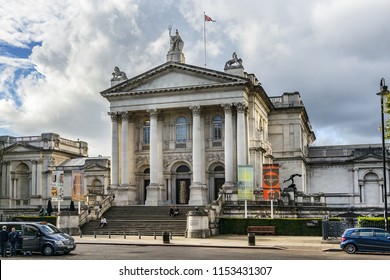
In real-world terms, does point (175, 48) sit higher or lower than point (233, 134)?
higher

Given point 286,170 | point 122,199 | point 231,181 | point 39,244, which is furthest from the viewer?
point 286,170

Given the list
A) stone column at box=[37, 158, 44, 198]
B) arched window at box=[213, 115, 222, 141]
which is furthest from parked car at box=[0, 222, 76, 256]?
stone column at box=[37, 158, 44, 198]

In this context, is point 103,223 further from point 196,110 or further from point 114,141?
point 196,110

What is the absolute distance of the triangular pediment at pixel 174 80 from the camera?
186 feet

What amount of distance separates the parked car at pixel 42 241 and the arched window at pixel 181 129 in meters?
33.2

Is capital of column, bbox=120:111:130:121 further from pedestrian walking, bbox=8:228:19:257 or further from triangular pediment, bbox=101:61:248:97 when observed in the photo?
pedestrian walking, bbox=8:228:19:257

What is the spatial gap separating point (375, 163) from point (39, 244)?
172 ft

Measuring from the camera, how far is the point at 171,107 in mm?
58875

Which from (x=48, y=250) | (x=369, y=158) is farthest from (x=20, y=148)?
(x=48, y=250)

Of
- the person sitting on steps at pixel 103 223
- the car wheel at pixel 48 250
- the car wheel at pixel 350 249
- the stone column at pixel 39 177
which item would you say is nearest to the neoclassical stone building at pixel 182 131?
the person sitting on steps at pixel 103 223

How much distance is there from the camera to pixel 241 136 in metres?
56.4
